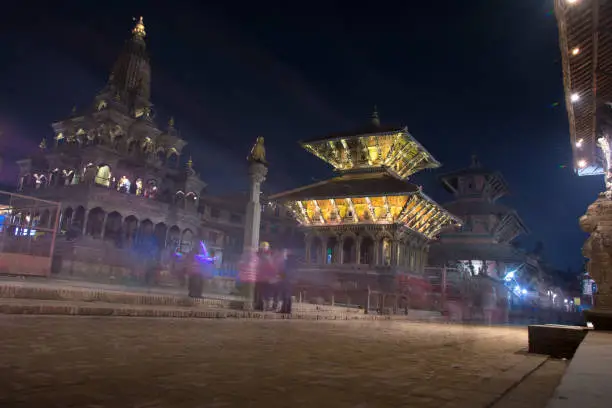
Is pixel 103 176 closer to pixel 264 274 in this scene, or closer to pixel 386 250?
pixel 386 250

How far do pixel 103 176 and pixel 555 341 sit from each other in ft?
133

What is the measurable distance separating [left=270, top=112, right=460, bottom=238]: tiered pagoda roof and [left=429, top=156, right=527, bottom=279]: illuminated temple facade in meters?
12.5

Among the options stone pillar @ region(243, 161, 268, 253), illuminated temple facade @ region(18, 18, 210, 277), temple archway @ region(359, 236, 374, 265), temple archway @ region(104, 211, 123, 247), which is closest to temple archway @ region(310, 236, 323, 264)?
temple archway @ region(359, 236, 374, 265)

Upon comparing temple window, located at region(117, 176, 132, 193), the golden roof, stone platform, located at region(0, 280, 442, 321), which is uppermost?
the golden roof

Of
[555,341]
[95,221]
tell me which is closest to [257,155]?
[555,341]

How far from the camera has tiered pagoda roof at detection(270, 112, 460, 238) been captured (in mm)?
28406

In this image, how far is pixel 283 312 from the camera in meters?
13.6

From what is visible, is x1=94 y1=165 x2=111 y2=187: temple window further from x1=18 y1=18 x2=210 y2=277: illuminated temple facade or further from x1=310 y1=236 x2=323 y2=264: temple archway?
x1=310 y1=236 x2=323 y2=264: temple archway

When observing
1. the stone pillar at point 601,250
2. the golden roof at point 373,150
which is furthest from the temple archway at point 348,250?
the stone pillar at point 601,250

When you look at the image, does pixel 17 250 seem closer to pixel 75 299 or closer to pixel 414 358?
pixel 75 299

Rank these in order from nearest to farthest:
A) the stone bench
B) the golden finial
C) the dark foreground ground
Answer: the dark foreground ground < the stone bench < the golden finial

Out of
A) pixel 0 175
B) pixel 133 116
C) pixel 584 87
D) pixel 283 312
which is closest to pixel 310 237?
pixel 283 312

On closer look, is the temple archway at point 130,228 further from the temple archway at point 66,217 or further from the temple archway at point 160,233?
the temple archway at point 66,217

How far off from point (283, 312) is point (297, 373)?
388 inches
